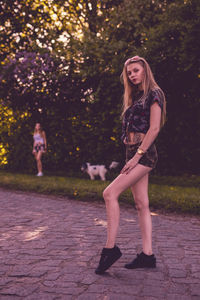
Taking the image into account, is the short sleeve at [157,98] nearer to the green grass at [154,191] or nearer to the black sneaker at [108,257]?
the black sneaker at [108,257]

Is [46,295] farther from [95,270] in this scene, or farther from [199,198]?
[199,198]

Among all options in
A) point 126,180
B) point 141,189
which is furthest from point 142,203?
point 126,180

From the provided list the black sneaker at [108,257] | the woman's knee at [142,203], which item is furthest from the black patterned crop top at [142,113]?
the black sneaker at [108,257]

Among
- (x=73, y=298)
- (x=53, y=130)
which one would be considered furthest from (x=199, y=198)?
(x=53, y=130)

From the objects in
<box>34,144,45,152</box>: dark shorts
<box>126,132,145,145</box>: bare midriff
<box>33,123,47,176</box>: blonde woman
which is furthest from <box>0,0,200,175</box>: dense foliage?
<box>126,132,145,145</box>: bare midriff

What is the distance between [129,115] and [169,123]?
28.5 feet

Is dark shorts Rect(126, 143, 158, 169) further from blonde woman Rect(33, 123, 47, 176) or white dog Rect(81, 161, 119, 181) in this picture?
blonde woman Rect(33, 123, 47, 176)

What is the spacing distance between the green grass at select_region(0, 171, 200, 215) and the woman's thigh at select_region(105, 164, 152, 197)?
12.5 feet

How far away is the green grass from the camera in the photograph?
726 cm

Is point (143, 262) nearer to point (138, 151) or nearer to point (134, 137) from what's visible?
point (138, 151)

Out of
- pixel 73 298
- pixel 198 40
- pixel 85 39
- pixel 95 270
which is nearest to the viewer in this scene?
pixel 73 298

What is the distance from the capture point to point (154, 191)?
8.69 metres

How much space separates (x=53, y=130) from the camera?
45.8ft

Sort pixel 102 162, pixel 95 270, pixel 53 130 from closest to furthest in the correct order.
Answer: pixel 95 270 → pixel 102 162 → pixel 53 130
